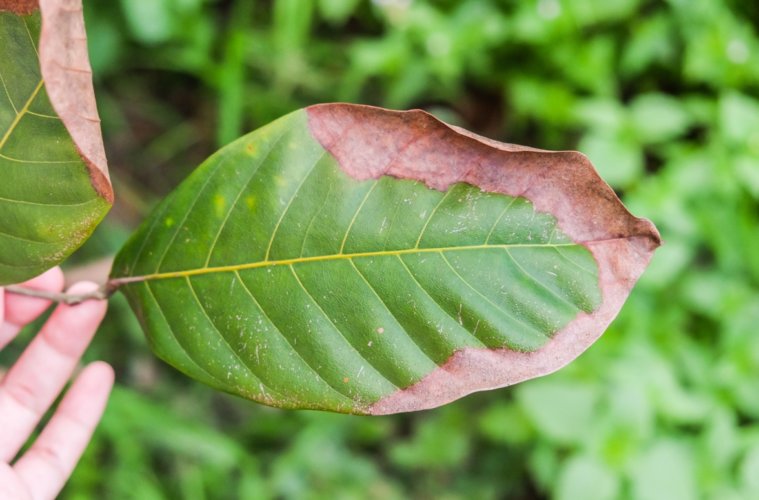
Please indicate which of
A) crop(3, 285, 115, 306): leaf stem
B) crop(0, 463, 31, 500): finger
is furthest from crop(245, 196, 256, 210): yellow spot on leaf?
crop(0, 463, 31, 500): finger

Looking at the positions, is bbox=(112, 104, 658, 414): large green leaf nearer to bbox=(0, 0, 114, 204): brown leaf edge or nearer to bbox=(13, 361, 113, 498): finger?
bbox=(0, 0, 114, 204): brown leaf edge

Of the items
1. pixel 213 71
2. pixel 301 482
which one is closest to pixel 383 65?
pixel 213 71

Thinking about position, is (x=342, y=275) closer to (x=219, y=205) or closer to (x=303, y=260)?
(x=303, y=260)

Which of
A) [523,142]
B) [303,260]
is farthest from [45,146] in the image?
[523,142]

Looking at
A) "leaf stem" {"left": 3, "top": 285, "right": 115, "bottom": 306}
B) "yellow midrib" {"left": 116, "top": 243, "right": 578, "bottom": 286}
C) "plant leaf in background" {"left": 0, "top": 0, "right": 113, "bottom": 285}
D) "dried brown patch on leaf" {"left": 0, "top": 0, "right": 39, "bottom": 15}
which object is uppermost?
"dried brown patch on leaf" {"left": 0, "top": 0, "right": 39, "bottom": 15}

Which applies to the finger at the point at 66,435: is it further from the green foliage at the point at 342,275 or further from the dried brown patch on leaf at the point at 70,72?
the dried brown patch on leaf at the point at 70,72

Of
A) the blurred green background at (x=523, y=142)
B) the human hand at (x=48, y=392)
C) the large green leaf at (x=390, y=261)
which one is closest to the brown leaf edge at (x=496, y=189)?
the large green leaf at (x=390, y=261)
